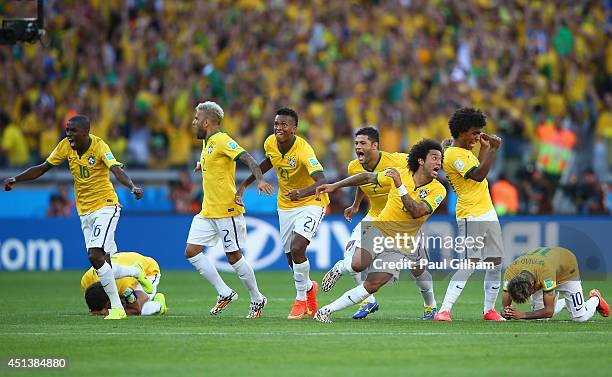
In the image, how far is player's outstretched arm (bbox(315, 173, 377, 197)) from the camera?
12141 millimetres

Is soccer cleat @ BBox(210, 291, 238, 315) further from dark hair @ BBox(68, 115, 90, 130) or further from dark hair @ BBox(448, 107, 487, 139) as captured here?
dark hair @ BBox(448, 107, 487, 139)

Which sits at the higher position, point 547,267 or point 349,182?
point 349,182

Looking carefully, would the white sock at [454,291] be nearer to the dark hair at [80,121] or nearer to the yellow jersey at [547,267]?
the yellow jersey at [547,267]

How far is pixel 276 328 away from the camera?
12031 mm

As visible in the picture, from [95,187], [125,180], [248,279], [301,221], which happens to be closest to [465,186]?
[301,221]

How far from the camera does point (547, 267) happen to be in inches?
482

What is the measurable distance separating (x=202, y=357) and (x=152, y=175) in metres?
14.4

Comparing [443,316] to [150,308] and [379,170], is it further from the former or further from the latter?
[150,308]

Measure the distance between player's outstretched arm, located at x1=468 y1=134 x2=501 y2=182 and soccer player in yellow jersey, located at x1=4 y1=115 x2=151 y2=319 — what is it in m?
3.91

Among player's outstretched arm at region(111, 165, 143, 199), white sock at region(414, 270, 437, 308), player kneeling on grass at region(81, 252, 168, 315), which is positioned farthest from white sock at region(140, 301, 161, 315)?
white sock at region(414, 270, 437, 308)

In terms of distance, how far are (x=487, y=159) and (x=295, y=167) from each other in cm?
243

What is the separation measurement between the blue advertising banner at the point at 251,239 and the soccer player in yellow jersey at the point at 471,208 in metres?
8.93

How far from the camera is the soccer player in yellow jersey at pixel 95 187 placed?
1318 cm

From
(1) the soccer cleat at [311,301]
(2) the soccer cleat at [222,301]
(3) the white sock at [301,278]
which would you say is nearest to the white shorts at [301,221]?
(3) the white sock at [301,278]
